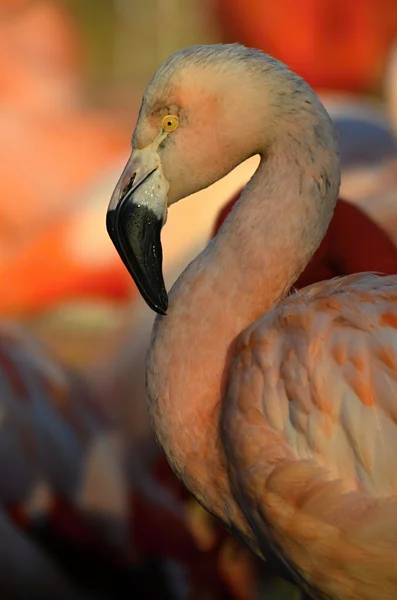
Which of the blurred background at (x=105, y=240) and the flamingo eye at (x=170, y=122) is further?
the blurred background at (x=105, y=240)

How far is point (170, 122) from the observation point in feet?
7.09

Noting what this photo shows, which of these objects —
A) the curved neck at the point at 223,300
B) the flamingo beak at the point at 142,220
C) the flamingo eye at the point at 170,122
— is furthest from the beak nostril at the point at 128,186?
the curved neck at the point at 223,300

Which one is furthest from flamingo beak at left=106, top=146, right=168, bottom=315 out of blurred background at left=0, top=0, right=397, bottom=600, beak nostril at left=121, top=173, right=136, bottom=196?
blurred background at left=0, top=0, right=397, bottom=600

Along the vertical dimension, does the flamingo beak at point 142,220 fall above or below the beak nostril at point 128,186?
below

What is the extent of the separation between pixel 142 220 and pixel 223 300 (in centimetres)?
22

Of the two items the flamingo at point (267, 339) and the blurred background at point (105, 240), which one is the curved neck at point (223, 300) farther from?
the blurred background at point (105, 240)

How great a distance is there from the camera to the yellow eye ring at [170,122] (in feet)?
7.07

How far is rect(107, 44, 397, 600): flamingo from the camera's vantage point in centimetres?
203

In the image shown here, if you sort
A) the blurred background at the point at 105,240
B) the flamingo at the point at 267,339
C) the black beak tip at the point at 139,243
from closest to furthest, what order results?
the flamingo at the point at 267,339, the black beak tip at the point at 139,243, the blurred background at the point at 105,240

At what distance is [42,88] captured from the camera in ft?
23.5

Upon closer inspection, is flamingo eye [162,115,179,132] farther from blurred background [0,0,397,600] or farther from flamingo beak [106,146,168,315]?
blurred background [0,0,397,600]

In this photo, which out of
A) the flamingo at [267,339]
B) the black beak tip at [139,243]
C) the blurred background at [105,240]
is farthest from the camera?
the blurred background at [105,240]

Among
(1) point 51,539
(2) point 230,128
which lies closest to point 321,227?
(2) point 230,128

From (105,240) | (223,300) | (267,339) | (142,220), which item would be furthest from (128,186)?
(105,240)
